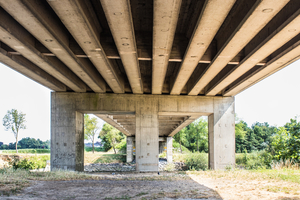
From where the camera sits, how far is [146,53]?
9.70m

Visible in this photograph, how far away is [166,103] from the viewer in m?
15.9

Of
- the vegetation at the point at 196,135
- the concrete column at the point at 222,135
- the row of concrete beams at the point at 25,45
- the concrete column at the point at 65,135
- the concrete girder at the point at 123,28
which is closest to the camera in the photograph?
the concrete girder at the point at 123,28

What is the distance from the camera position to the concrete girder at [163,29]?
5.86 metres

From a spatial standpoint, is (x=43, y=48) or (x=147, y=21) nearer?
(x=147, y=21)

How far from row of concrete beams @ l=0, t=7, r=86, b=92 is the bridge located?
1.5 inches

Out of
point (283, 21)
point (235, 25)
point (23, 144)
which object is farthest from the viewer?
point (23, 144)

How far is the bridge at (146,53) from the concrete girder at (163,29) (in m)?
0.03

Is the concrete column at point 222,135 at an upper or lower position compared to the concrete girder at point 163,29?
lower

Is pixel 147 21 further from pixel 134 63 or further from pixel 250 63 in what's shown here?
pixel 250 63

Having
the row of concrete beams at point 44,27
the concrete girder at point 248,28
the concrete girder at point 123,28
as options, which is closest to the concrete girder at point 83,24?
the row of concrete beams at point 44,27

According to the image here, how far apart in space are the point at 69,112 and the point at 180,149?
5223 cm

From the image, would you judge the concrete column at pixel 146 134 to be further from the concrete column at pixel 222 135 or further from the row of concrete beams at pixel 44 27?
the row of concrete beams at pixel 44 27

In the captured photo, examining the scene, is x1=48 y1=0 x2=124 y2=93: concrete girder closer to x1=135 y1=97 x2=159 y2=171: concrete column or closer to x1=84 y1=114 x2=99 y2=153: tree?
x1=135 y1=97 x2=159 y2=171: concrete column

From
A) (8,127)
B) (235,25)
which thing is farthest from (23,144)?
(235,25)
